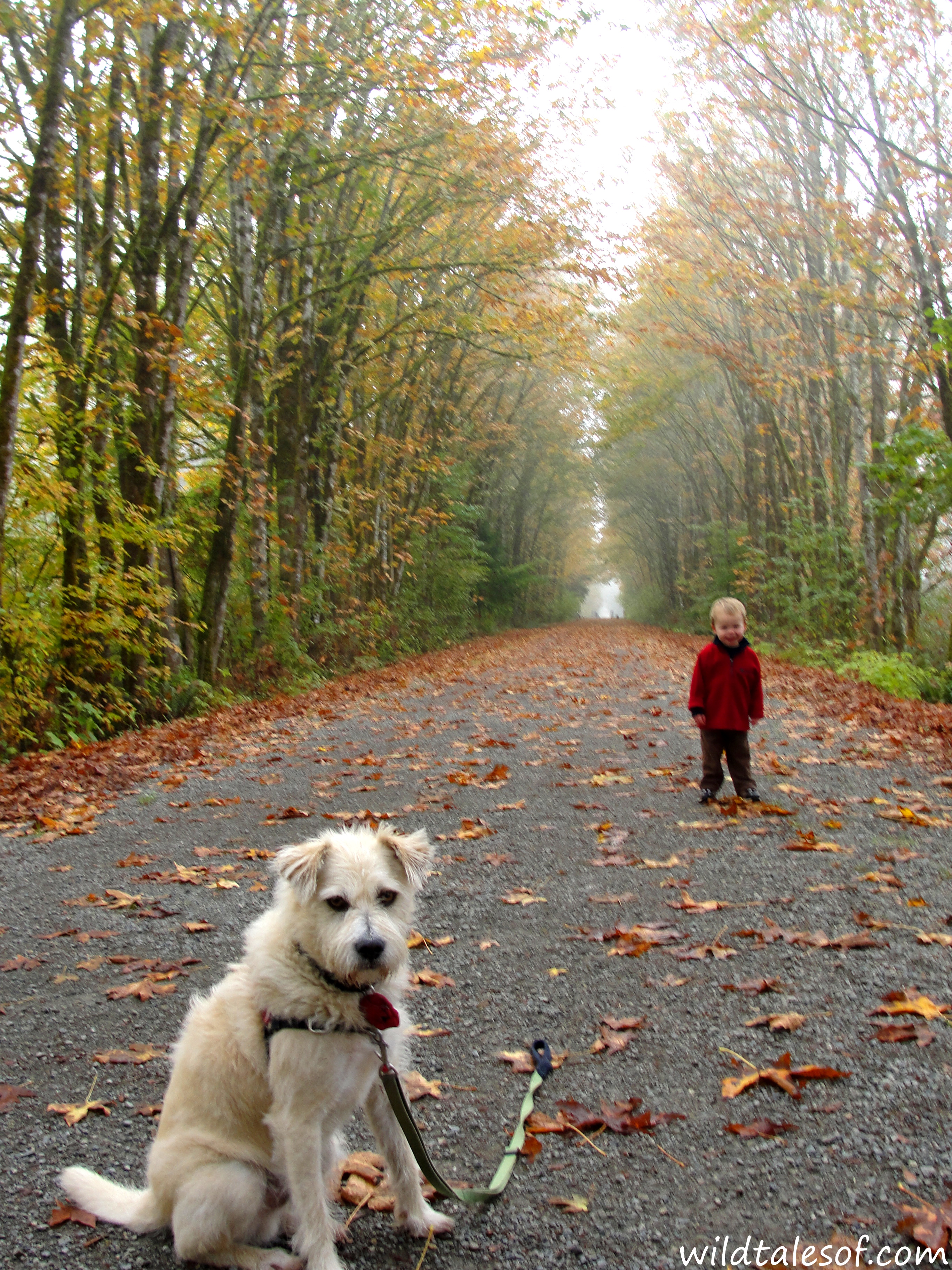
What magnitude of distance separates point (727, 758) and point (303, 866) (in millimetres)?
6045

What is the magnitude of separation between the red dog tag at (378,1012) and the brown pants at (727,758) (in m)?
5.68

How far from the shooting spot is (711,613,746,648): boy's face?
26.1 feet

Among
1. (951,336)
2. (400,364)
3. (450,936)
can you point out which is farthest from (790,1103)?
(400,364)

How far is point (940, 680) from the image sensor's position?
47.3 feet

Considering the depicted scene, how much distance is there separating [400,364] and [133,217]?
10.7 metres

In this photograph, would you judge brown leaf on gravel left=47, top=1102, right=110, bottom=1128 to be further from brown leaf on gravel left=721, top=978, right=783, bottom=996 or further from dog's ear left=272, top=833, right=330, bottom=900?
brown leaf on gravel left=721, top=978, right=783, bottom=996

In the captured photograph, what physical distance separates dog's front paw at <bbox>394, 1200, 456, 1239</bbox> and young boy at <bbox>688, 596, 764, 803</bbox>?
18.2ft

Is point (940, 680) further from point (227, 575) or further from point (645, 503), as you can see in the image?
point (645, 503)

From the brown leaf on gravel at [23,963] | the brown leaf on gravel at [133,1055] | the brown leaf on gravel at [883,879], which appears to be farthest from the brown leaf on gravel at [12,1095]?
the brown leaf on gravel at [883,879]

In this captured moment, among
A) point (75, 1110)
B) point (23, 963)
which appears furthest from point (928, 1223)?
point (23, 963)

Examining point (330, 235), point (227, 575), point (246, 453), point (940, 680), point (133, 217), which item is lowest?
point (940, 680)

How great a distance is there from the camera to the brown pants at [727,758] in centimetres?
791

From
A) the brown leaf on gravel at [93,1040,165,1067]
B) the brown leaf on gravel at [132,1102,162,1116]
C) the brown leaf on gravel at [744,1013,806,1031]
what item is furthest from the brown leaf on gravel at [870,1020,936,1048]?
the brown leaf on gravel at [93,1040,165,1067]

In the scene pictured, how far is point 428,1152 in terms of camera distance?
3268 mm
